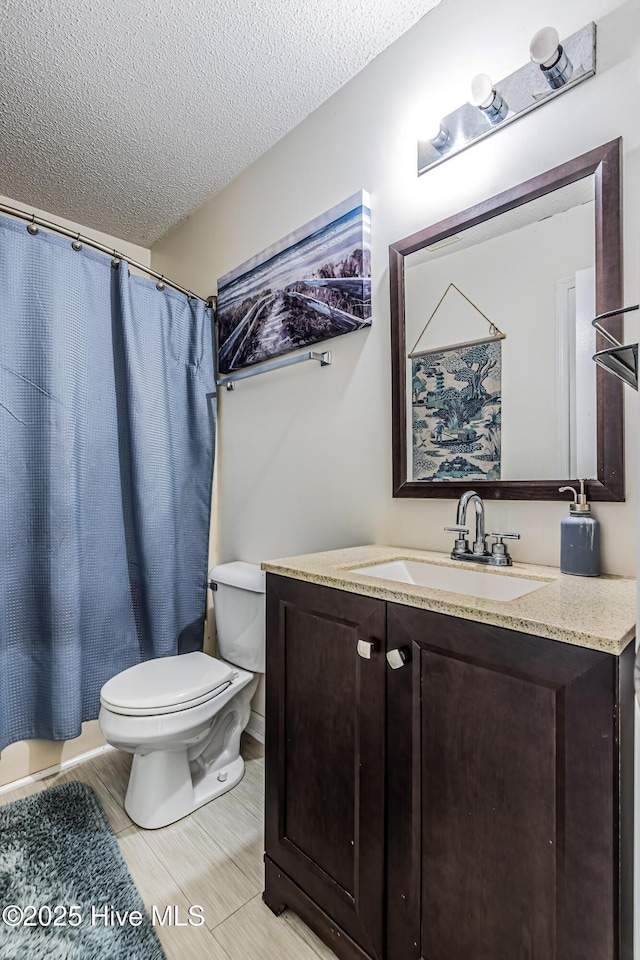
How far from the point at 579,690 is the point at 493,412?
0.79 meters

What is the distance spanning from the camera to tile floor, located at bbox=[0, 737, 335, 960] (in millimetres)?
1155

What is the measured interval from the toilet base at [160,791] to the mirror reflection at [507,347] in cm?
124

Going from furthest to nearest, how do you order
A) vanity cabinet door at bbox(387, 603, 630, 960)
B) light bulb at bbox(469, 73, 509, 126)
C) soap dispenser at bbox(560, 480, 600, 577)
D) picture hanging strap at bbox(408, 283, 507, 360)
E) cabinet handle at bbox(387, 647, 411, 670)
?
picture hanging strap at bbox(408, 283, 507, 360) → light bulb at bbox(469, 73, 509, 126) → soap dispenser at bbox(560, 480, 600, 577) → cabinet handle at bbox(387, 647, 411, 670) → vanity cabinet door at bbox(387, 603, 630, 960)

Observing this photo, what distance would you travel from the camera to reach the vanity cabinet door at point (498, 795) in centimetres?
69

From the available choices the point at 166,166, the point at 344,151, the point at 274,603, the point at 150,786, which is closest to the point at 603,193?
the point at 344,151

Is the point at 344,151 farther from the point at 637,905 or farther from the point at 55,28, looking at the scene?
the point at 637,905

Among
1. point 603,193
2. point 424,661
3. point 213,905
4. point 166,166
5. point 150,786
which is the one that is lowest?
point 213,905

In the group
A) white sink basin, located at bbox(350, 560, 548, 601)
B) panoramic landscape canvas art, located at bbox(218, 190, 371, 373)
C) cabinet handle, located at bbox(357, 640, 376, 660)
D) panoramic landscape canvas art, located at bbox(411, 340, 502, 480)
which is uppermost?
panoramic landscape canvas art, located at bbox(218, 190, 371, 373)

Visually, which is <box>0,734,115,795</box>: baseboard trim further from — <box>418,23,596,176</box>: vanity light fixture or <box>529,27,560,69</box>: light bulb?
<box>529,27,560,69</box>: light bulb

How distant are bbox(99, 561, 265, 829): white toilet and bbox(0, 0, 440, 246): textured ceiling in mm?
1723

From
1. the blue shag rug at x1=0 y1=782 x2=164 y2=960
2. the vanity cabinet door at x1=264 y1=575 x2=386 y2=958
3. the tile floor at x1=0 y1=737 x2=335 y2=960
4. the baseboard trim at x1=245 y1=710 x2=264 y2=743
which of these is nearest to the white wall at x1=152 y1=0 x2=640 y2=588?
the vanity cabinet door at x1=264 y1=575 x2=386 y2=958

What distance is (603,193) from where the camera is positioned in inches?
42.6

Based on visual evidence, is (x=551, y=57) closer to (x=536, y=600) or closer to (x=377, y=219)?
(x=377, y=219)

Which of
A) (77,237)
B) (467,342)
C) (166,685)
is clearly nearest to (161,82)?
(77,237)
